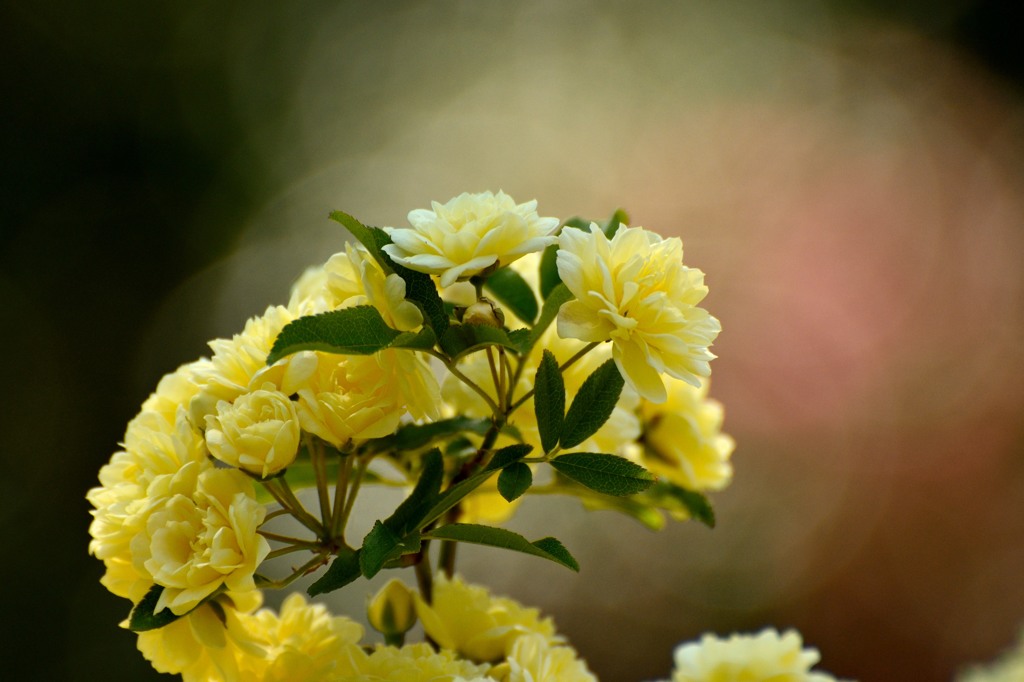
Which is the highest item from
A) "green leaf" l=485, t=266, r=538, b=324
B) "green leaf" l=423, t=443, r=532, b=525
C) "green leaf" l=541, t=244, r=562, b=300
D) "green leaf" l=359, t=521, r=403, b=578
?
"green leaf" l=541, t=244, r=562, b=300

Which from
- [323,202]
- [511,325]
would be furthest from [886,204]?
[511,325]

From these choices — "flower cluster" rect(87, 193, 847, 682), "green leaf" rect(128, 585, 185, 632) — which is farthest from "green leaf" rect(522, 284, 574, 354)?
"green leaf" rect(128, 585, 185, 632)

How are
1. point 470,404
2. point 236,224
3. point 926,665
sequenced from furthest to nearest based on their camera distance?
1. point 236,224
2. point 926,665
3. point 470,404

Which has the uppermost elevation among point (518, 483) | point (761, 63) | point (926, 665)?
point (761, 63)

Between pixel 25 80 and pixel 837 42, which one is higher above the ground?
pixel 837 42

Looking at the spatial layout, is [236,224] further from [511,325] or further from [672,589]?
[511,325]

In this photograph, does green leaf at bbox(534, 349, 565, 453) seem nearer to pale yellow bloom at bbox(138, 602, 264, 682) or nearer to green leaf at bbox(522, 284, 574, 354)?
green leaf at bbox(522, 284, 574, 354)
